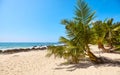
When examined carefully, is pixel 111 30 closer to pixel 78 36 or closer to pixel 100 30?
pixel 100 30

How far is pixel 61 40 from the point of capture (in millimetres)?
9969

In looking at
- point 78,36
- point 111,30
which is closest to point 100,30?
point 111,30

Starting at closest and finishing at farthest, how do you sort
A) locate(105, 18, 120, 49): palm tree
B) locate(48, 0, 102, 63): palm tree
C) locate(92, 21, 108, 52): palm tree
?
locate(48, 0, 102, 63): palm tree
locate(92, 21, 108, 52): palm tree
locate(105, 18, 120, 49): palm tree

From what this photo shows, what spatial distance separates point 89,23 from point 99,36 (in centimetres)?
213

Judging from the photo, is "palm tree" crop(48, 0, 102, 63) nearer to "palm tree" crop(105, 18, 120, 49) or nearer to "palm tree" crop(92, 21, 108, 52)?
"palm tree" crop(92, 21, 108, 52)

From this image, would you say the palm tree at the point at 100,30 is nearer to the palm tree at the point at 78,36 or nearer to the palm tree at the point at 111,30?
the palm tree at the point at 111,30

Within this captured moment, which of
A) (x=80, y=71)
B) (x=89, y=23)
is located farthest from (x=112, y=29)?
(x=80, y=71)

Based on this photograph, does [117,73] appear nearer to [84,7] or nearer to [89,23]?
[89,23]

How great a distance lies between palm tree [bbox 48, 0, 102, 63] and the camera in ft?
30.5

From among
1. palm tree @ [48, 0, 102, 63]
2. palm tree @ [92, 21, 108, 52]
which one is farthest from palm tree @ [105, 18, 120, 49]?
palm tree @ [48, 0, 102, 63]

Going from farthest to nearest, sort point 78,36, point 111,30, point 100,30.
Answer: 1. point 111,30
2. point 100,30
3. point 78,36

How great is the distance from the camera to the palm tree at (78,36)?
9297 mm

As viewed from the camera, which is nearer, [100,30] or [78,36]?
[78,36]

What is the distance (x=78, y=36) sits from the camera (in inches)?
368
